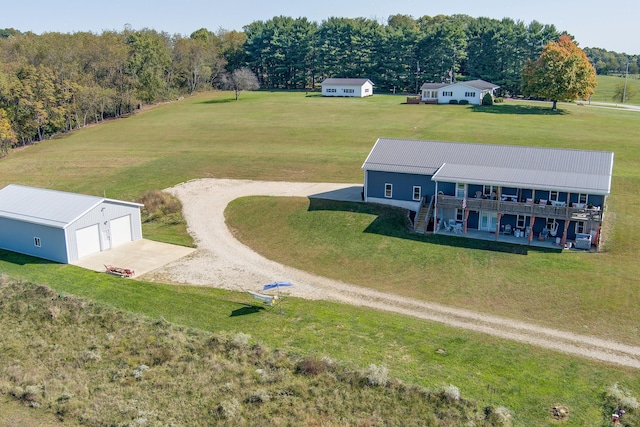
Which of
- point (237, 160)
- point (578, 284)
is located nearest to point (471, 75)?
point (237, 160)

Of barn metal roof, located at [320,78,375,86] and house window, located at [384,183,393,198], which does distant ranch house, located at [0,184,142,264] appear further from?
barn metal roof, located at [320,78,375,86]

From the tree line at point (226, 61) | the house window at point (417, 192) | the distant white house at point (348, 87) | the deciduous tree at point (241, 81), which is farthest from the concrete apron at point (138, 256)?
the distant white house at point (348, 87)

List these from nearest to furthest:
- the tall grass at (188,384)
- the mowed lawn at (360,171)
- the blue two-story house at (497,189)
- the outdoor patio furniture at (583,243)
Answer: the tall grass at (188,384)
the mowed lawn at (360,171)
the outdoor patio furniture at (583,243)
the blue two-story house at (497,189)

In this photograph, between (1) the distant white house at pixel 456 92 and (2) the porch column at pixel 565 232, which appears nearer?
(2) the porch column at pixel 565 232

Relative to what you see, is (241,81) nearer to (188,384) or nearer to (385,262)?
(385,262)

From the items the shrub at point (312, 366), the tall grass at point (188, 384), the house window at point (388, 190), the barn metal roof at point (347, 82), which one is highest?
the barn metal roof at point (347, 82)

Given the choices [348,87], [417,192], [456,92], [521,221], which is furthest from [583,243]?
[348,87]

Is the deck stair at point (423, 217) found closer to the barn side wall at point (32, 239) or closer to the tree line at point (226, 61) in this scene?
the barn side wall at point (32, 239)

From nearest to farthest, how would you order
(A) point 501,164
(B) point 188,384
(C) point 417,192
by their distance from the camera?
(B) point 188,384 → (A) point 501,164 → (C) point 417,192
